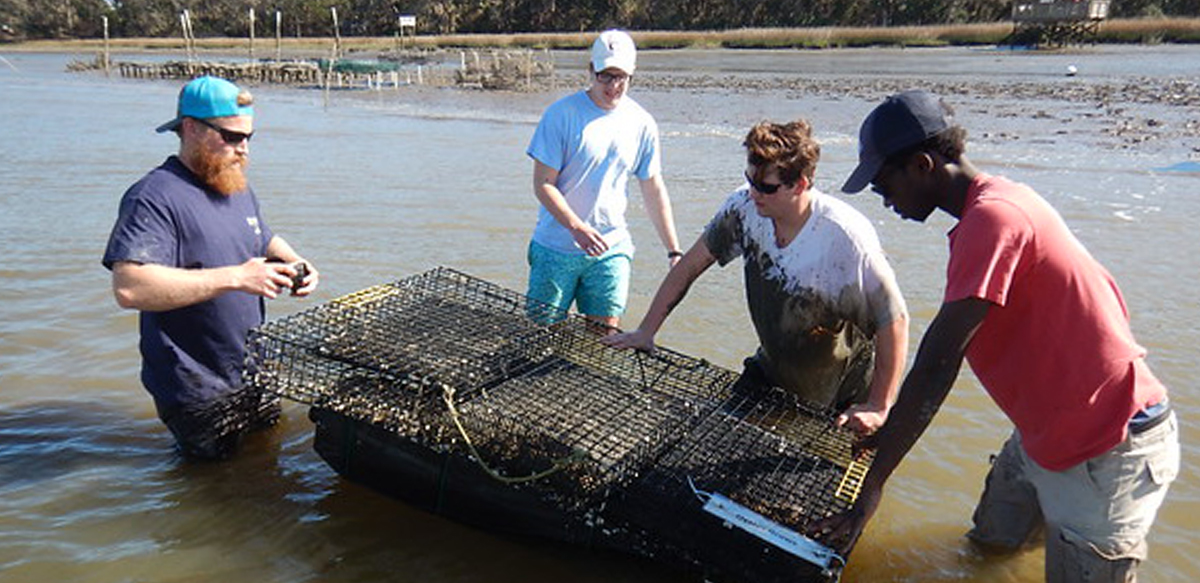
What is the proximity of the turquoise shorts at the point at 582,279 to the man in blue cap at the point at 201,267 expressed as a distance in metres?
1.33

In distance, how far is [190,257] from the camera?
4102mm

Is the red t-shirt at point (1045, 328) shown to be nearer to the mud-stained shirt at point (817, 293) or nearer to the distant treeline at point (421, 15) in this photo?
the mud-stained shirt at point (817, 293)

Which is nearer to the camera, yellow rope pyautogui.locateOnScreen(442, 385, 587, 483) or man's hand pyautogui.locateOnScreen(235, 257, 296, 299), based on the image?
yellow rope pyautogui.locateOnScreen(442, 385, 587, 483)

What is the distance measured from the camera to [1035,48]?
155 feet

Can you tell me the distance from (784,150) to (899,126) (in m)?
0.78

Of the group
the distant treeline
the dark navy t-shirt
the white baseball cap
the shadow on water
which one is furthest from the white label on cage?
the distant treeline

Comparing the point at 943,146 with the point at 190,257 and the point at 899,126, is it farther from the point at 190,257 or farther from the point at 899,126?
the point at 190,257

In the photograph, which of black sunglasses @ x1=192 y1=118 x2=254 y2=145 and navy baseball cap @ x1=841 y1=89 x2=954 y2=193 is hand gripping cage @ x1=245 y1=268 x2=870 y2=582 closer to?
black sunglasses @ x1=192 y1=118 x2=254 y2=145

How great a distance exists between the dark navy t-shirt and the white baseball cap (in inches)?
77.6

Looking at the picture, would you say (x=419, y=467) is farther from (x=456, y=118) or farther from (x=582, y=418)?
(x=456, y=118)

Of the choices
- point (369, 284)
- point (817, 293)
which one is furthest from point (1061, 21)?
point (817, 293)

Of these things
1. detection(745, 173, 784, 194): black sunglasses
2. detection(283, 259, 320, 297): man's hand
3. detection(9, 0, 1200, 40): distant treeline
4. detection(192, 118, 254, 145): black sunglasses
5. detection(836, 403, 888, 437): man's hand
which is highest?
detection(9, 0, 1200, 40): distant treeline

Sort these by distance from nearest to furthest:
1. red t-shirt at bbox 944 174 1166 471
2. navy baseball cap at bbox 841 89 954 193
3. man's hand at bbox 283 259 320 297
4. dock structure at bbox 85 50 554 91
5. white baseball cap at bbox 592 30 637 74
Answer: red t-shirt at bbox 944 174 1166 471 < navy baseball cap at bbox 841 89 954 193 < man's hand at bbox 283 259 320 297 < white baseball cap at bbox 592 30 637 74 < dock structure at bbox 85 50 554 91

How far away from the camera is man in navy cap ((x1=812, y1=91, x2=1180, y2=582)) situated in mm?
2549
